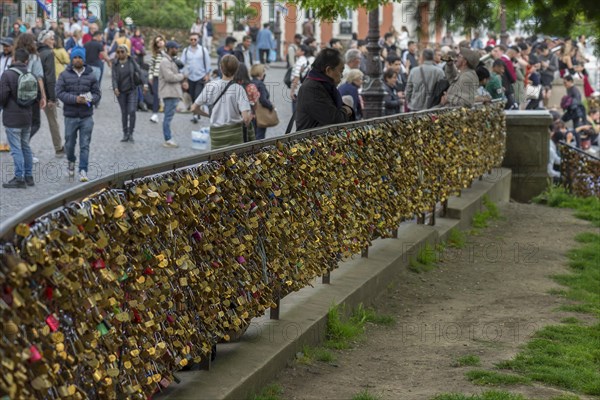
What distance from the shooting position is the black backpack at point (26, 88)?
50.0 ft

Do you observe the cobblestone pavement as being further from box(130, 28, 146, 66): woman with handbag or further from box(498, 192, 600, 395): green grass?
box(498, 192, 600, 395): green grass

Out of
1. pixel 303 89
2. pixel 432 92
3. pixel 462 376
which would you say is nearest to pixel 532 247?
pixel 432 92

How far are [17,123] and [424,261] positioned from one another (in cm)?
614

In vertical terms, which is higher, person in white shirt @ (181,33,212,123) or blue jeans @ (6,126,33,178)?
person in white shirt @ (181,33,212,123)

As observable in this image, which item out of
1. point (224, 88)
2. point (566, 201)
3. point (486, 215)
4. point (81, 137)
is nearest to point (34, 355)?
point (224, 88)

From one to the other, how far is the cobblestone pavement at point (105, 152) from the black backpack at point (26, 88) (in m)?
1.06

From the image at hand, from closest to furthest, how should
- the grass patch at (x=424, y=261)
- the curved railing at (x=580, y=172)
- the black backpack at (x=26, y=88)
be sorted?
the grass patch at (x=424, y=261) → the black backpack at (x=26, y=88) → the curved railing at (x=580, y=172)

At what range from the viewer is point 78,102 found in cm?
1594

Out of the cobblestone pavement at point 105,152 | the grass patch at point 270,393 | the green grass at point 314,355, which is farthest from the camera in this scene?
the cobblestone pavement at point 105,152

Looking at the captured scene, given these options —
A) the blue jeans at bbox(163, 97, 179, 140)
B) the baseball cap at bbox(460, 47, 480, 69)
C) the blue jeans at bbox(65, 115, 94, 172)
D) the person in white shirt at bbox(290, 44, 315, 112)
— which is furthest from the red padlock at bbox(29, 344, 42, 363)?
the blue jeans at bbox(163, 97, 179, 140)

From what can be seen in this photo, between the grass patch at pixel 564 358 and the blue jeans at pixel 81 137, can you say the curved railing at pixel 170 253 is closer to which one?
the grass patch at pixel 564 358

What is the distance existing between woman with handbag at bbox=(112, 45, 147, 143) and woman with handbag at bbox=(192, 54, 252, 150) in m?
8.13

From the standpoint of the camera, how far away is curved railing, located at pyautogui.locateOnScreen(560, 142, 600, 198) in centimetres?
2198

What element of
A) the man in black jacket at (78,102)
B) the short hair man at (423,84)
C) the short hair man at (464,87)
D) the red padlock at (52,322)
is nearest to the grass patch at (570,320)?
the short hair man at (464,87)
